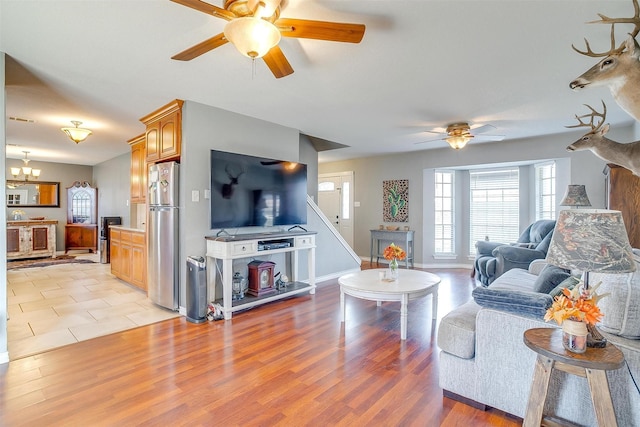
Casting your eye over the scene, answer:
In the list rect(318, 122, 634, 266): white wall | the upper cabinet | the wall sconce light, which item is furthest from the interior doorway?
the wall sconce light

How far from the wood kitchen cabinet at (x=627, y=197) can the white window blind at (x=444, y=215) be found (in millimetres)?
3273

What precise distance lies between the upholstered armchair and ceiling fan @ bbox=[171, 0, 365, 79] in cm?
374

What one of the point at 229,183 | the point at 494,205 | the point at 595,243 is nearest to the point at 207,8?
the point at 595,243

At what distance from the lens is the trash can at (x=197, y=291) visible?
3363mm

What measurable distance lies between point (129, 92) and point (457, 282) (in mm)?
5292

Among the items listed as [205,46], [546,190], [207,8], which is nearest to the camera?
[207,8]

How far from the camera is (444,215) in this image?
6.76 metres

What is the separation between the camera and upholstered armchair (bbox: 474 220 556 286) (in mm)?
4199

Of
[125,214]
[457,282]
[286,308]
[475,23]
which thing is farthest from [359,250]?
A: [475,23]

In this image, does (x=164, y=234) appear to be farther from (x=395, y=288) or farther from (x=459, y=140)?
(x=459, y=140)

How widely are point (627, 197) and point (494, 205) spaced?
119 inches

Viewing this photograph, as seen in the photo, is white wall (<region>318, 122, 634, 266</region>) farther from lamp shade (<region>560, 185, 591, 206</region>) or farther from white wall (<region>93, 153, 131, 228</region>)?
white wall (<region>93, 153, 131, 228</region>)

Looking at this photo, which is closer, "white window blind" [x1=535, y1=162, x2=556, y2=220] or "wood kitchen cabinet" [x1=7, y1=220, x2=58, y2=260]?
"white window blind" [x1=535, y1=162, x2=556, y2=220]

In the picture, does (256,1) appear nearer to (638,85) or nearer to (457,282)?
(638,85)
